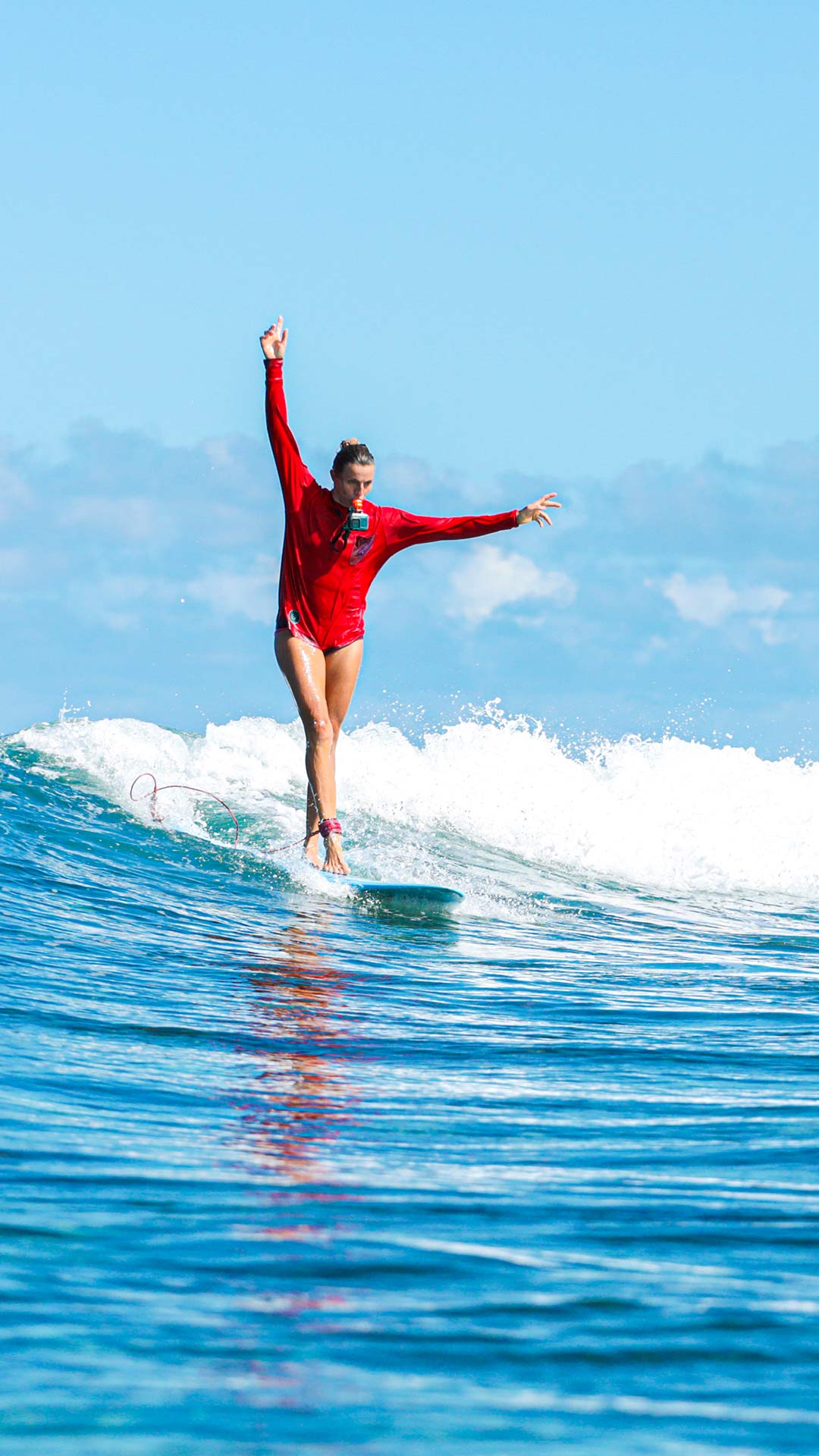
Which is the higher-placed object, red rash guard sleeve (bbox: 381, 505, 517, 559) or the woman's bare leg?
red rash guard sleeve (bbox: 381, 505, 517, 559)

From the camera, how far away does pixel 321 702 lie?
824 cm

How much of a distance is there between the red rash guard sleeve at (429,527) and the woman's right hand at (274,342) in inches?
44.7

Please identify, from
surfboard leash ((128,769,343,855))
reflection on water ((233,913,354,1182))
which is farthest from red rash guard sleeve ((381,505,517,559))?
reflection on water ((233,913,354,1182))

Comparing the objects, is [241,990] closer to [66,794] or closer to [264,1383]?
[264,1383]

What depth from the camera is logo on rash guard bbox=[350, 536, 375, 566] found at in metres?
8.16

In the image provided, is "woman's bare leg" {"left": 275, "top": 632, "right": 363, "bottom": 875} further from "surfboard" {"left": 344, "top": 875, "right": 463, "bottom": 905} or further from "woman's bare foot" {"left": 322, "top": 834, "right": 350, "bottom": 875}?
"surfboard" {"left": 344, "top": 875, "right": 463, "bottom": 905}

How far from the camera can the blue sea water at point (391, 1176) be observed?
6.66 feet

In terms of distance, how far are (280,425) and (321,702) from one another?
1.73 meters

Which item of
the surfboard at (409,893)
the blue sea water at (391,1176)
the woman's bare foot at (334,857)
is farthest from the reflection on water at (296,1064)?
the woman's bare foot at (334,857)

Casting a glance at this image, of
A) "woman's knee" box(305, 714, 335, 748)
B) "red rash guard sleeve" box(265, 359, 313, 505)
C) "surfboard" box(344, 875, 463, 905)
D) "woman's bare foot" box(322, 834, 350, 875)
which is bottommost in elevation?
"surfboard" box(344, 875, 463, 905)

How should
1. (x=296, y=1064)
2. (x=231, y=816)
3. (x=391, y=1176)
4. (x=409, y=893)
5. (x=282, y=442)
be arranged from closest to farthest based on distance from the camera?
(x=391, y=1176) < (x=296, y=1064) < (x=409, y=893) < (x=282, y=442) < (x=231, y=816)

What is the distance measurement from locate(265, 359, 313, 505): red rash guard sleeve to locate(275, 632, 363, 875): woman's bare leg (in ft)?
2.96

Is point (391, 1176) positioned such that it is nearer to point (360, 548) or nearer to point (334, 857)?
point (334, 857)

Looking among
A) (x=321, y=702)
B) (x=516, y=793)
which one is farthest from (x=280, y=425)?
(x=516, y=793)
